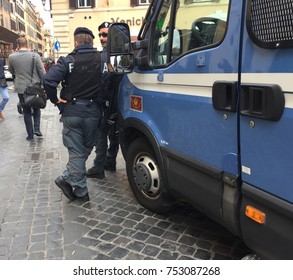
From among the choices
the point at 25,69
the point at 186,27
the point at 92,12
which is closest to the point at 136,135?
the point at 186,27

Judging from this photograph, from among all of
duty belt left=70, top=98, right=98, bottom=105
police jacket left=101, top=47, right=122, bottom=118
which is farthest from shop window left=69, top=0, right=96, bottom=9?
duty belt left=70, top=98, right=98, bottom=105

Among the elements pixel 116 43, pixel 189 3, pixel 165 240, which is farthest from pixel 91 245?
pixel 189 3

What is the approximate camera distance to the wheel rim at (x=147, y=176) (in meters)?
Answer: 3.72

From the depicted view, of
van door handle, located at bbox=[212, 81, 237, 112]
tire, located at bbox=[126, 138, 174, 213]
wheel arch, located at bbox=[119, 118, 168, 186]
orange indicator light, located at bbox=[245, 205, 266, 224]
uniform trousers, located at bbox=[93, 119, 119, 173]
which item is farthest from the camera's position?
uniform trousers, located at bbox=[93, 119, 119, 173]

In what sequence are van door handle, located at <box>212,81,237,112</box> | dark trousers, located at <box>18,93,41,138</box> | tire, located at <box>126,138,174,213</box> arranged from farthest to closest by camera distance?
1. dark trousers, located at <box>18,93,41,138</box>
2. tire, located at <box>126,138,174,213</box>
3. van door handle, located at <box>212,81,237,112</box>

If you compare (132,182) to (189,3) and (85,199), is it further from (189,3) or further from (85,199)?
(189,3)

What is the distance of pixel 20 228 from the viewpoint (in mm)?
3684

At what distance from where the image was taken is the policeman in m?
3.98

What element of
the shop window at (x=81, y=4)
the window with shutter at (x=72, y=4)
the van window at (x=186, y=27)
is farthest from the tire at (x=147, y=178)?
the window with shutter at (x=72, y=4)

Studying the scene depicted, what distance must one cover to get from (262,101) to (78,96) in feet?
7.93

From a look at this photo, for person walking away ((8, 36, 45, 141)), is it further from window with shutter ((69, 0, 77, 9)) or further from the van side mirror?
window with shutter ((69, 0, 77, 9))

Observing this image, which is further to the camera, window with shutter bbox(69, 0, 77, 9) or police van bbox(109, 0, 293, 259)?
window with shutter bbox(69, 0, 77, 9)

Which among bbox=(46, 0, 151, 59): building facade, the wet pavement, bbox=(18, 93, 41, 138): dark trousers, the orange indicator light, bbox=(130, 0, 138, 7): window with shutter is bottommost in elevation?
the wet pavement
